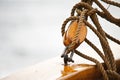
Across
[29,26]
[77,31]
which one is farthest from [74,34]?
[29,26]

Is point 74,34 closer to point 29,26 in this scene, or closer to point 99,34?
point 99,34

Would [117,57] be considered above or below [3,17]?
below

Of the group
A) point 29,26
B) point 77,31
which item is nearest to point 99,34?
point 77,31

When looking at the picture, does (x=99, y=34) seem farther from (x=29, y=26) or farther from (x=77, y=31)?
(x=29, y=26)

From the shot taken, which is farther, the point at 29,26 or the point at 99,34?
the point at 29,26

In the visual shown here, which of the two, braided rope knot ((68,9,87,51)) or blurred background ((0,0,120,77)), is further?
blurred background ((0,0,120,77))

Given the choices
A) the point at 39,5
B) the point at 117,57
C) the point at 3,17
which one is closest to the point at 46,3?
the point at 39,5

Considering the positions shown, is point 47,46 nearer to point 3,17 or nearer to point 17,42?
point 17,42

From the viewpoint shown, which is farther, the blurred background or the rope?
the blurred background

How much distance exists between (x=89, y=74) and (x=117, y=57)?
1.07ft

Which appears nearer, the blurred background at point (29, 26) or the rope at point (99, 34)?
the rope at point (99, 34)

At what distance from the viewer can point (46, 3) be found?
46.2 ft

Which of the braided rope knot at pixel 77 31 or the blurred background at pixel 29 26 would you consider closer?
the braided rope knot at pixel 77 31

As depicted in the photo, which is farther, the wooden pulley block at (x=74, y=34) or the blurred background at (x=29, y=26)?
the blurred background at (x=29, y=26)
